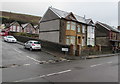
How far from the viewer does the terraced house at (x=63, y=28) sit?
28844 millimetres

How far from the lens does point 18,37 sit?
35688 millimetres

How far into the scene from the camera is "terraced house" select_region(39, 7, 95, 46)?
1136 inches

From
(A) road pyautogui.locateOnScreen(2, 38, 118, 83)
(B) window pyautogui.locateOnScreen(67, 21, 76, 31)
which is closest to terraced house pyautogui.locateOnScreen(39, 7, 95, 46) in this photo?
(B) window pyautogui.locateOnScreen(67, 21, 76, 31)

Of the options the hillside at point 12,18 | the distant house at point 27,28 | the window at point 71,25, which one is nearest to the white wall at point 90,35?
the window at point 71,25

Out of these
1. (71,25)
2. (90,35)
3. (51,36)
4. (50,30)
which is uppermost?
(71,25)

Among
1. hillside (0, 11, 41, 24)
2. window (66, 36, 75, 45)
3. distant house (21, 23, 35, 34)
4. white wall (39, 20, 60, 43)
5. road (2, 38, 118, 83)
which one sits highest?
hillside (0, 11, 41, 24)

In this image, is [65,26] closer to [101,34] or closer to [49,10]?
[49,10]

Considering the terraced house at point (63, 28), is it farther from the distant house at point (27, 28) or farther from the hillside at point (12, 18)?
the hillside at point (12, 18)

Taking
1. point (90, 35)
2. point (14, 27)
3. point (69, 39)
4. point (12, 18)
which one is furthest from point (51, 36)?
point (12, 18)

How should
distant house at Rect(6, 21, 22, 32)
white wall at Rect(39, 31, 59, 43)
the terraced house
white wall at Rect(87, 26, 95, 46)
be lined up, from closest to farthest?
the terraced house → white wall at Rect(39, 31, 59, 43) → white wall at Rect(87, 26, 95, 46) → distant house at Rect(6, 21, 22, 32)

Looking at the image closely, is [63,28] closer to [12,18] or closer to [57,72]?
[57,72]

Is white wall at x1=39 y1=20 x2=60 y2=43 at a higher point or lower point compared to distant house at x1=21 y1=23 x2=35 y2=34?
lower

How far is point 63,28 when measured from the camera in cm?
2886

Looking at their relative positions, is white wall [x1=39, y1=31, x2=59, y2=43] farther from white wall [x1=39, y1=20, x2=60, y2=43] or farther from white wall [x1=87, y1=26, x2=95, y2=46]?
white wall [x1=87, y1=26, x2=95, y2=46]
